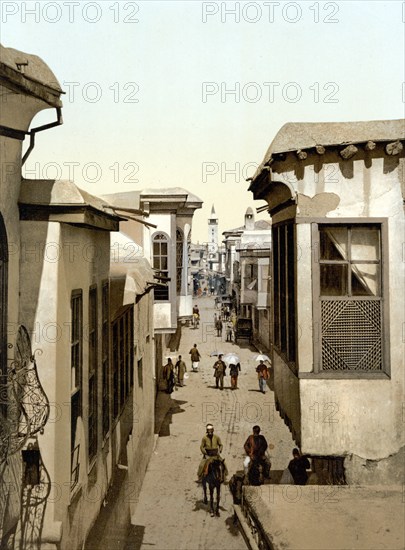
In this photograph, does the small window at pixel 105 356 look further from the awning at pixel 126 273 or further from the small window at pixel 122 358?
the small window at pixel 122 358

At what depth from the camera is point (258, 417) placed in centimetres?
2034

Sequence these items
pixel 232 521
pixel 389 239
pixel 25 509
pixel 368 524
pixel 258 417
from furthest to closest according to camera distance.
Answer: pixel 258 417 → pixel 232 521 → pixel 389 239 → pixel 25 509 → pixel 368 524

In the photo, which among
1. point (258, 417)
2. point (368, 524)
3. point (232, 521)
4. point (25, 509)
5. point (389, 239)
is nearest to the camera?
point (368, 524)

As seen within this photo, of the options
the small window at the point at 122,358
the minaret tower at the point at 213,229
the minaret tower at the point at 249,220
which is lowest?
the small window at the point at 122,358

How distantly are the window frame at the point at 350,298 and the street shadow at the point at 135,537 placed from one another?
18.9ft

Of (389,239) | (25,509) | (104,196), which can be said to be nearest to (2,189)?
(25,509)

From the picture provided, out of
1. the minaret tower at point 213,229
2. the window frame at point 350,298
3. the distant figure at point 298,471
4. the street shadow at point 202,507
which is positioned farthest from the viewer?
the minaret tower at point 213,229

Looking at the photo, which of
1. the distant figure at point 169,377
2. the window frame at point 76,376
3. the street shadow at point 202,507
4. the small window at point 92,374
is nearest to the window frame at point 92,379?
the small window at point 92,374

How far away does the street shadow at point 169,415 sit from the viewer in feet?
61.1

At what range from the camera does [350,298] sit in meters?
7.86

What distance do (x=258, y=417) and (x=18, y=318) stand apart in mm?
15155

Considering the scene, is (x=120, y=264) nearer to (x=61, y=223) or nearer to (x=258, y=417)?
(x=61, y=223)

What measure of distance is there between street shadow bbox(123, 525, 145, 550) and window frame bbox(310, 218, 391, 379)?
576 centimetres

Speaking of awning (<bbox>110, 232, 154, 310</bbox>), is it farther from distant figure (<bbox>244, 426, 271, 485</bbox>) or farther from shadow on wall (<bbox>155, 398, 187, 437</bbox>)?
shadow on wall (<bbox>155, 398, 187, 437</bbox>)
